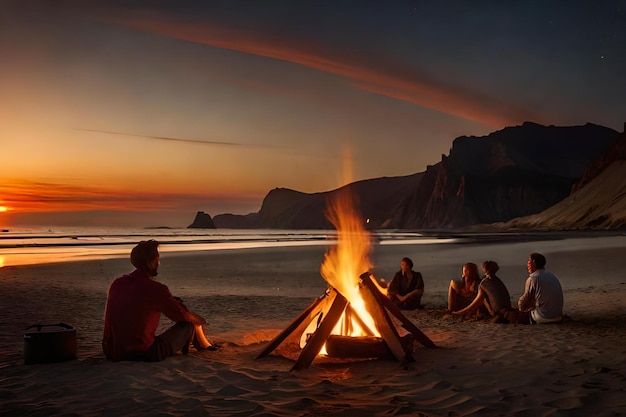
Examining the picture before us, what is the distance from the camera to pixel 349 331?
31.4ft

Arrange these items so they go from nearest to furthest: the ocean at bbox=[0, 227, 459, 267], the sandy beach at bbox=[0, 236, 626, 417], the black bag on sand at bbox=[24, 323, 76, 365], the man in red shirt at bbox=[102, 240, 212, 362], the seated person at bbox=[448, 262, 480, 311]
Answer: the sandy beach at bbox=[0, 236, 626, 417] < the man in red shirt at bbox=[102, 240, 212, 362] < the black bag on sand at bbox=[24, 323, 76, 365] < the seated person at bbox=[448, 262, 480, 311] < the ocean at bbox=[0, 227, 459, 267]

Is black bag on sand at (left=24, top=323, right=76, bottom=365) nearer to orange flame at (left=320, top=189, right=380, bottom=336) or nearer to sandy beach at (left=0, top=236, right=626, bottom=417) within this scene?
sandy beach at (left=0, top=236, right=626, bottom=417)

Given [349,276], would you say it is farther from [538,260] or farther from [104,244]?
[104,244]

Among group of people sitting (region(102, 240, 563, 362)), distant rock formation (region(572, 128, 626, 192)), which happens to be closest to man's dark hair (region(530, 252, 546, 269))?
group of people sitting (region(102, 240, 563, 362))

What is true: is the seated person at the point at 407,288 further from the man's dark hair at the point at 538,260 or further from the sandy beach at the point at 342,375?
the man's dark hair at the point at 538,260

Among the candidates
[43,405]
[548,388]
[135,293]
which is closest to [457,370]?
[548,388]

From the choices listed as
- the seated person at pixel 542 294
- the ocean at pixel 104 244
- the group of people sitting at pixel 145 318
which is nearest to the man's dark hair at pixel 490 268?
the seated person at pixel 542 294

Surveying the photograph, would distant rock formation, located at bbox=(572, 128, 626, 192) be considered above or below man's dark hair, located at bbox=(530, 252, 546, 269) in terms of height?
above

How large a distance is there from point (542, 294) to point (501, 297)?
3.28 ft

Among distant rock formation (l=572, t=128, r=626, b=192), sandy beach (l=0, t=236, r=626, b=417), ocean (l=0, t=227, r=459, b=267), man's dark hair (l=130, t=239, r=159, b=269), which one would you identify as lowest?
sandy beach (l=0, t=236, r=626, b=417)

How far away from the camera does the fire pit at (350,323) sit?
28.1ft

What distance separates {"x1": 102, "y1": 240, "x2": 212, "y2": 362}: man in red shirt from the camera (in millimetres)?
7727

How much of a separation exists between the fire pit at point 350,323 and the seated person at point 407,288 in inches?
165

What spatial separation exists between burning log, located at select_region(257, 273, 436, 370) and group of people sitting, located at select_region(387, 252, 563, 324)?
124 inches
